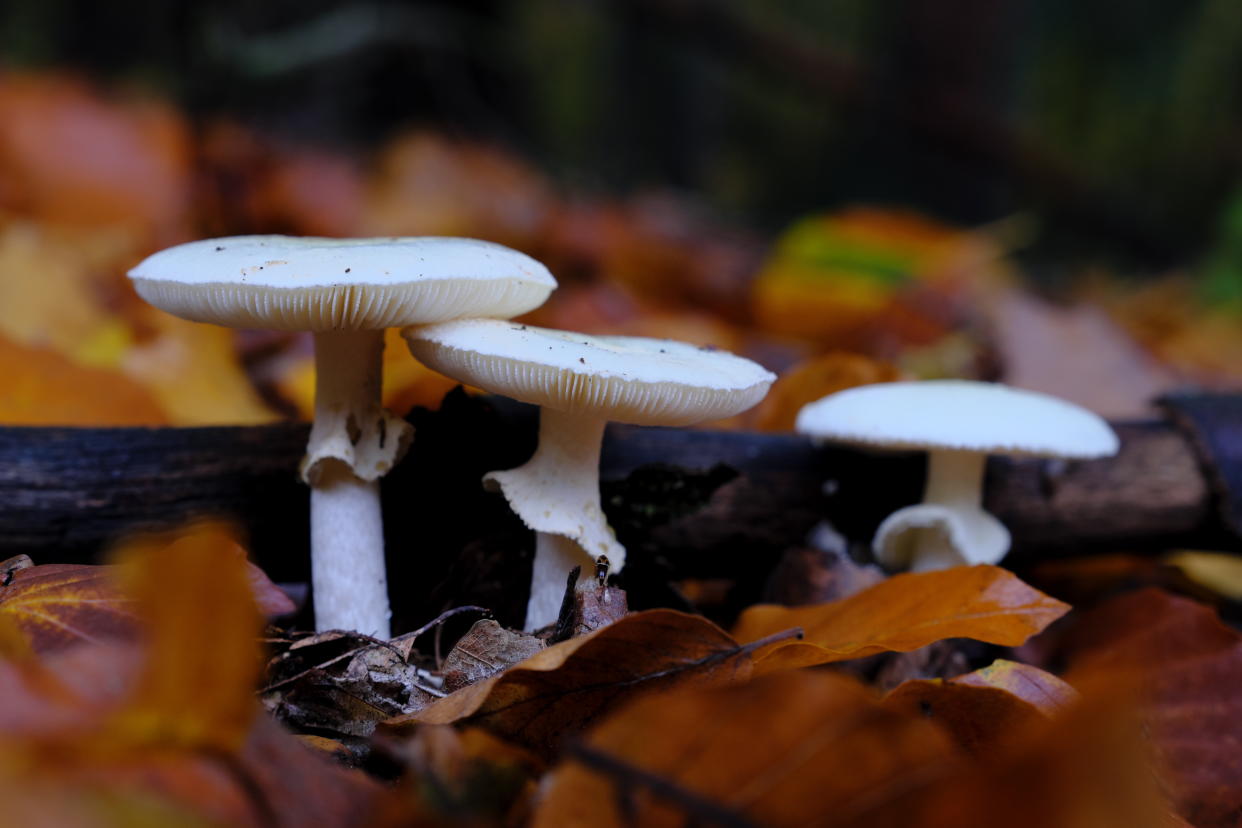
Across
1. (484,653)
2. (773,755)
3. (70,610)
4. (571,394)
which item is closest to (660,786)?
(773,755)

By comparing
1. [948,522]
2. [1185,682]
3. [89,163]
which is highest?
[89,163]

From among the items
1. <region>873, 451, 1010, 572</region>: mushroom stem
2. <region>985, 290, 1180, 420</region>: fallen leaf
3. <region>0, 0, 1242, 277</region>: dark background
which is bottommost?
<region>873, 451, 1010, 572</region>: mushroom stem

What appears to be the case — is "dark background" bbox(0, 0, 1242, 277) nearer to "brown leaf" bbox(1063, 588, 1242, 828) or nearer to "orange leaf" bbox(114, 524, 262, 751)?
"orange leaf" bbox(114, 524, 262, 751)

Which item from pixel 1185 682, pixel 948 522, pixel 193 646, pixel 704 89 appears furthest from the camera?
pixel 704 89

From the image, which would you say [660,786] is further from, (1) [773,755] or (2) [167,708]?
(2) [167,708]

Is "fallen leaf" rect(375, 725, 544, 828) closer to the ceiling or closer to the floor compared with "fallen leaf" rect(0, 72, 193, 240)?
closer to the floor

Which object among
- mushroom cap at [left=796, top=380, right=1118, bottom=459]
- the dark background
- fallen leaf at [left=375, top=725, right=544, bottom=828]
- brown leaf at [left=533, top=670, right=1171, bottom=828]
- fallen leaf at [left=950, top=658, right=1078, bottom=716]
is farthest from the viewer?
the dark background

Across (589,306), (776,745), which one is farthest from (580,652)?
(589,306)

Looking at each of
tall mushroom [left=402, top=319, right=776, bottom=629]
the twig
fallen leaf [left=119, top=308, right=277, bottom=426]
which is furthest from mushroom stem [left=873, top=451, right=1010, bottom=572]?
fallen leaf [left=119, top=308, right=277, bottom=426]
